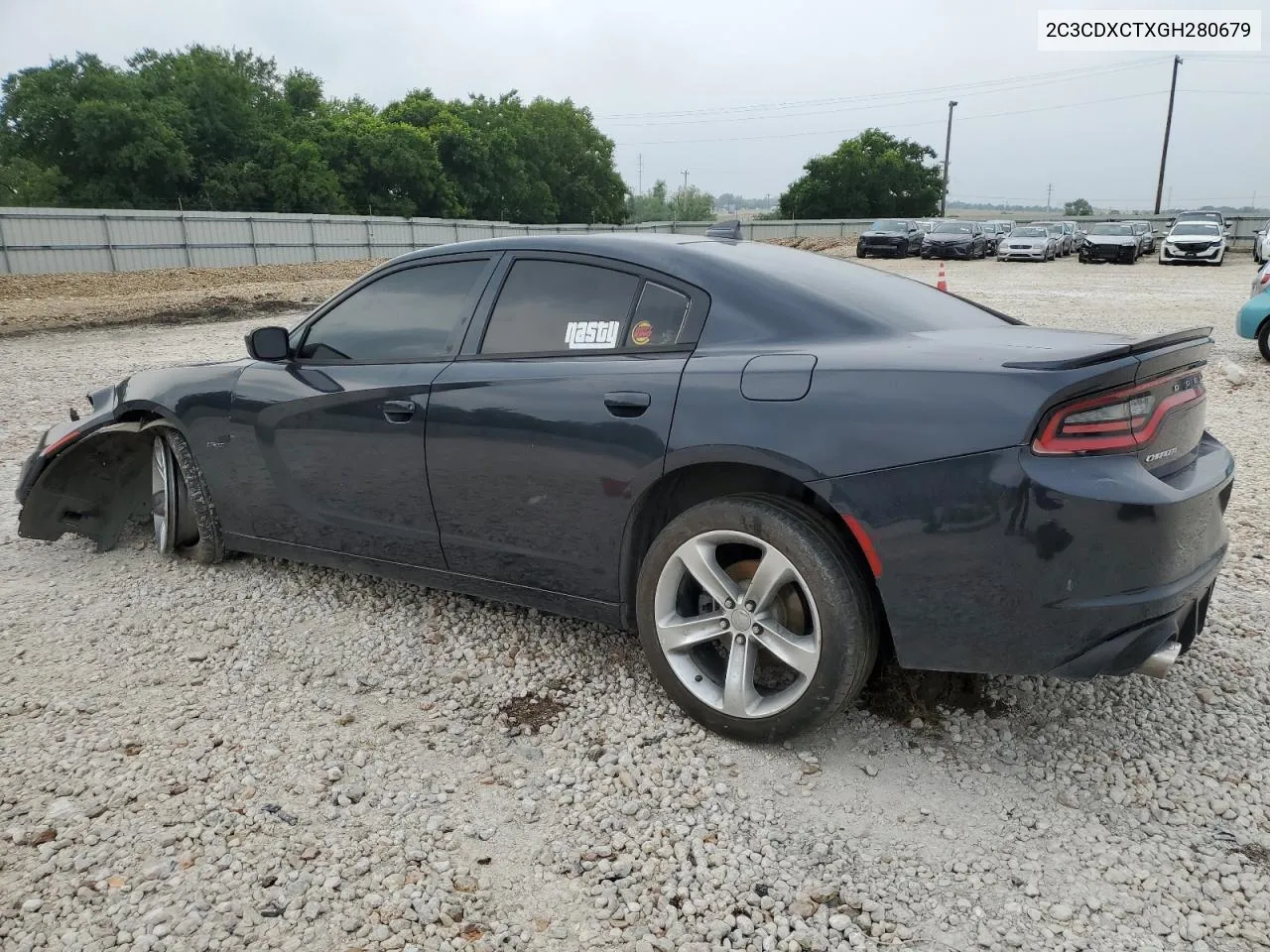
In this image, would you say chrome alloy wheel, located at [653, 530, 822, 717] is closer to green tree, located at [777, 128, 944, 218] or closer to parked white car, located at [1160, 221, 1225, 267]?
parked white car, located at [1160, 221, 1225, 267]

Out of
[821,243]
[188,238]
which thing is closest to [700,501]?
[188,238]

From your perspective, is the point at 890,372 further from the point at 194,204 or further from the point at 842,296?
the point at 194,204

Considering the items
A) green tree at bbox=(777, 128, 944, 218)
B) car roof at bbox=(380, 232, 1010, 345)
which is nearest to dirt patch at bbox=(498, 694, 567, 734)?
car roof at bbox=(380, 232, 1010, 345)

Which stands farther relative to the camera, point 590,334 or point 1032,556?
point 590,334

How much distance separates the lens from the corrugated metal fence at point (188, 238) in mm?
26453

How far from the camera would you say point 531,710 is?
3.25m

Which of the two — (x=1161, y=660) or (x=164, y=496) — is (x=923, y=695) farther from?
(x=164, y=496)

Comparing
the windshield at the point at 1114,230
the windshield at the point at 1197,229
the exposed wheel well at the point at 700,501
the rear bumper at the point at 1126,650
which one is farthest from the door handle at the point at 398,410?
the windshield at the point at 1114,230

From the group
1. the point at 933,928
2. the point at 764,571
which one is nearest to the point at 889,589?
the point at 764,571

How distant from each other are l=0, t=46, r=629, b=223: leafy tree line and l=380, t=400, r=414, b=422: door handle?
159ft

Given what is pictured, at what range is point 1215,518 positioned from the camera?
271 cm

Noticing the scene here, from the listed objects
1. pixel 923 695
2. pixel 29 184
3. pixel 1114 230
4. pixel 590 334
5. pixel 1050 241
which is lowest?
pixel 923 695

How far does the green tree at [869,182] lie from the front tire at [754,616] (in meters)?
72.4

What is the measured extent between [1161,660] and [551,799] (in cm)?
172
